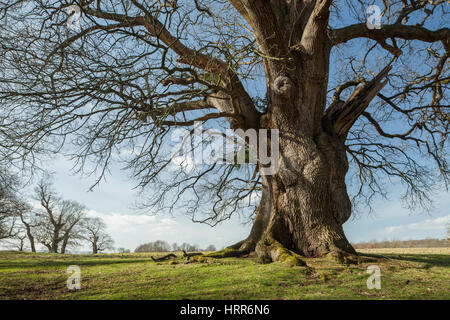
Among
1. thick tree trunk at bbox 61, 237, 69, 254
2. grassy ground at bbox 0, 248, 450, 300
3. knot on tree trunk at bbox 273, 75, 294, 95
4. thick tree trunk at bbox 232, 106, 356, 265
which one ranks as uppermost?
knot on tree trunk at bbox 273, 75, 294, 95

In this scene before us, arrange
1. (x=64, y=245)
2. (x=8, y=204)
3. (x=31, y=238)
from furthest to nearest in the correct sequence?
(x=64, y=245) → (x=31, y=238) → (x=8, y=204)

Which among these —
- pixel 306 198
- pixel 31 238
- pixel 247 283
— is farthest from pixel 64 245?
pixel 247 283

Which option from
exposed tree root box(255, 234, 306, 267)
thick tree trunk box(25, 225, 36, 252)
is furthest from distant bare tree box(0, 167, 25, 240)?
exposed tree root box(255, 234, 306, 267)

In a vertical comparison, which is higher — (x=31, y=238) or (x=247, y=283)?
(x=247, y=283)

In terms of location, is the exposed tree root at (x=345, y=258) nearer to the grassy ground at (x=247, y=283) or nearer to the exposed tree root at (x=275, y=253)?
the grassy ground at (x=247, y=283)

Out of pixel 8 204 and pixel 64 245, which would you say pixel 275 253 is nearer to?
pixel 8 204

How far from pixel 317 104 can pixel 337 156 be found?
133 cm

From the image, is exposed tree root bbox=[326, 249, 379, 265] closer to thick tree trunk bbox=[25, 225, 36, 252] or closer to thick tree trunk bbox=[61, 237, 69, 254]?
thick tree trunk bbox=[25, 225, 36, 252]

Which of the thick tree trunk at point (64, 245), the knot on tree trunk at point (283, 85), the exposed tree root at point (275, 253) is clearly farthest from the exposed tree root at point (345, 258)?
the thick tree trunk at point (64, 245)

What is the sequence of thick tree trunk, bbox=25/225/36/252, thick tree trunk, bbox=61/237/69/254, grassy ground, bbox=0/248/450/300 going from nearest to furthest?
grassy ground, bbox=0/248/450/300 < thick tree trunk, bbox=25/225/36/252 < thick tree trunk, bbox=61/237/69/254

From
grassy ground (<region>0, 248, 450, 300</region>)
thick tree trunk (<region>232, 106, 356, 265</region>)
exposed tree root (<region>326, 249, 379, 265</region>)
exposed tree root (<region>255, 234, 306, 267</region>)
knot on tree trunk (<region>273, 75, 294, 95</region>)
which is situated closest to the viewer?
grassy ground (<region>0, 248, 450, 300</region>)

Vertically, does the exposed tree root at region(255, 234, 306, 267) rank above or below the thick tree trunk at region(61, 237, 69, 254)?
above
